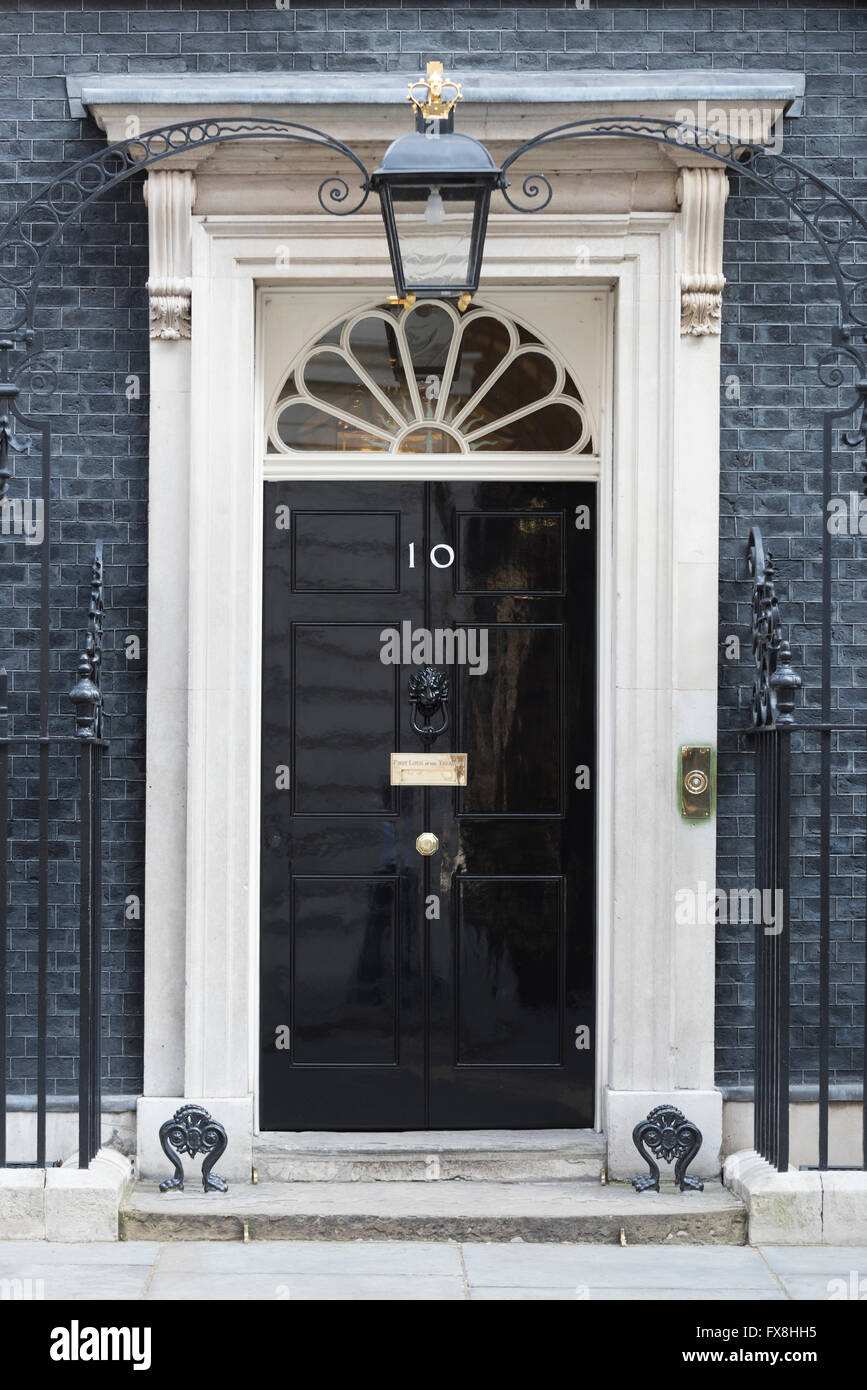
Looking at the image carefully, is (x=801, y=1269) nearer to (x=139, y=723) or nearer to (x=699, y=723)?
(x=699, y=723)

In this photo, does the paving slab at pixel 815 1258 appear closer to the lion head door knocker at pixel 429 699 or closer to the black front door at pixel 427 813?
the black front door at pixel 427 813

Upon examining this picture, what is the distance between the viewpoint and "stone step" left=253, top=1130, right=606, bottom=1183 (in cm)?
672

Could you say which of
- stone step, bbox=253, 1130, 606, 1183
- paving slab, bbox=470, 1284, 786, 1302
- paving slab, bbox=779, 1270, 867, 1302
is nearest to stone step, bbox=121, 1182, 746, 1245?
stone step, bbox=253, 1130, 606, 1183

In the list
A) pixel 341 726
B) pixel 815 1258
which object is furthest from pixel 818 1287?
pixel 341 726

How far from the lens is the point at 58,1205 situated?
19.7 ft

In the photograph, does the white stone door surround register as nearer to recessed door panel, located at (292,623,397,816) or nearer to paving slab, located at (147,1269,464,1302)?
recessed door panel, located at (292,623,397,816)

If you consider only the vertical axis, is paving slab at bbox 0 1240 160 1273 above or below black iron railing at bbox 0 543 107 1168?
below

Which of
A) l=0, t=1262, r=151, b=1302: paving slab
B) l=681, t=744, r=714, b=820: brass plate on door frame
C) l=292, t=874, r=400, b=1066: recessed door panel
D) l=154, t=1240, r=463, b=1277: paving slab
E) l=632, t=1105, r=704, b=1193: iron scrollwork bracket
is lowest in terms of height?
l=154, t=1240, r=463, b=1277: paving slab

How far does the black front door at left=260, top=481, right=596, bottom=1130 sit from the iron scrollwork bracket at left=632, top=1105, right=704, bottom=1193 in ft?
1.96

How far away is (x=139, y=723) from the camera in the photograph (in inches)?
271

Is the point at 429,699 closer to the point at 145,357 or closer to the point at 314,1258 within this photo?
the point at 145,357

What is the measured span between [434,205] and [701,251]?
1461 mm

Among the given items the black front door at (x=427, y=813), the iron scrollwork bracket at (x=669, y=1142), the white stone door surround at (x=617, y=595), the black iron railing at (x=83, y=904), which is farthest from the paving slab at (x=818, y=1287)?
the black iron railing at (x=83, y=904)

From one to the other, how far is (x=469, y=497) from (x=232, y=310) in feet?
4.16
